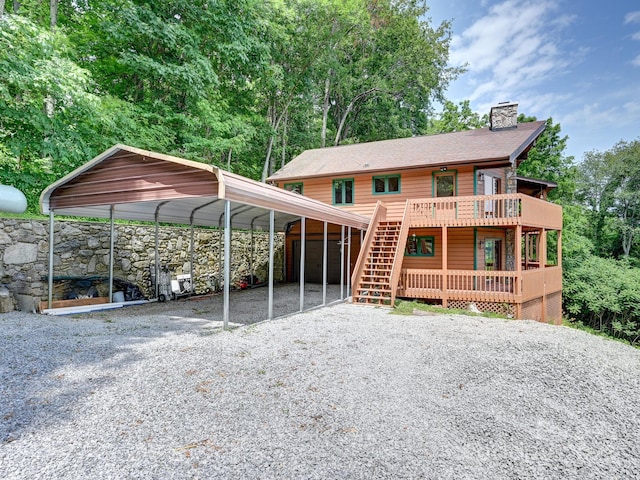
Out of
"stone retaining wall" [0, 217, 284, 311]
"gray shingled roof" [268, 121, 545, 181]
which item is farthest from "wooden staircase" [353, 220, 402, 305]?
"stone retaining wall" [0, 217, 284, 311]

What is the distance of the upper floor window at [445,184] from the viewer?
14.6 m

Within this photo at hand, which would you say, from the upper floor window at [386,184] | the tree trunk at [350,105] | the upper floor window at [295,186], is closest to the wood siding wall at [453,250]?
the upper floor window at [386,184]

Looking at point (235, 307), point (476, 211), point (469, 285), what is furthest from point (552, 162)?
point (235, 307)

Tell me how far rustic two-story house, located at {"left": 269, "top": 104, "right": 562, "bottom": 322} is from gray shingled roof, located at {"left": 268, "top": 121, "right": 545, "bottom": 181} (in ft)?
0.17

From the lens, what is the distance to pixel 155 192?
788cm

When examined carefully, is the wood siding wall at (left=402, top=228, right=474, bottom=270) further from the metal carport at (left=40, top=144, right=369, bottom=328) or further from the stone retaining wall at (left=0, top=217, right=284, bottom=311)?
the stone retaining wall at (left=0, top=217, right=284, bottom=311)

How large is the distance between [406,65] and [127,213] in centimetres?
2542

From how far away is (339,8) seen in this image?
72.1ft

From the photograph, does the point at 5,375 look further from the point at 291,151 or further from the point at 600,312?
the point at 600,312

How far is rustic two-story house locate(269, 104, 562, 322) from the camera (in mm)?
11477

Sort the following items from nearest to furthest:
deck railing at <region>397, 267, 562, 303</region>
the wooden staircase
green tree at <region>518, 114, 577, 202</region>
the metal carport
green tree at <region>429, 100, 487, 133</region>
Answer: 1. the metal carport
2. deck railing at <region>397, 267, 562, 303</region>
3. the wooden staircase
4. green tree at <region>518, 114, 577, 202</region>
5. green tree at <region>429, 100, 487, 133</region>

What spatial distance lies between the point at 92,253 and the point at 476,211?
1243 cm

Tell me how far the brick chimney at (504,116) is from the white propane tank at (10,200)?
1813 cm

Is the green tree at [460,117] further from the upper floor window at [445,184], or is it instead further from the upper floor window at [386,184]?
the upper floor window at [386,184]
